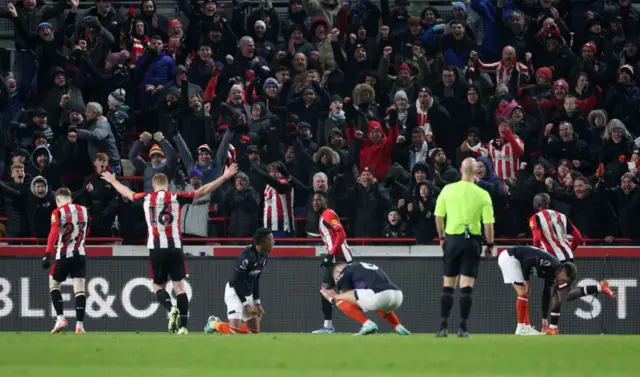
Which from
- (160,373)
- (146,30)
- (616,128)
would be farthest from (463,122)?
(160,373)

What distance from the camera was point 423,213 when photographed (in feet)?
72.0

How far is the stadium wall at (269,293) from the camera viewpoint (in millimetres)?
21812

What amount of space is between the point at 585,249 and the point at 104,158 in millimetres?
7775

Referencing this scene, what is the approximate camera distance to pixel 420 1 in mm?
28953

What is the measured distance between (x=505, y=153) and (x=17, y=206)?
7.91 meters

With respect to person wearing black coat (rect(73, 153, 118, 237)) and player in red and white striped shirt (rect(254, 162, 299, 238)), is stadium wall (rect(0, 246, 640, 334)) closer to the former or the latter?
player in red and white striped shirt (rect(254, 162, 299, 238))

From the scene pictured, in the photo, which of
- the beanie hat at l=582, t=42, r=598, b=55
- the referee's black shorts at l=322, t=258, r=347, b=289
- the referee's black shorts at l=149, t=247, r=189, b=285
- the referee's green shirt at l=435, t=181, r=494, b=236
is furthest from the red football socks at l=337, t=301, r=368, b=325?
the beanie hat at l=582, t=42, r=598, b=55

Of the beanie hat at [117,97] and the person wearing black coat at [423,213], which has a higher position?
the beanie hat at [117,97]

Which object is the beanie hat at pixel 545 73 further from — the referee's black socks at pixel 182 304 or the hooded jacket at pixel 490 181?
the referee's black socks at pixel 182 304

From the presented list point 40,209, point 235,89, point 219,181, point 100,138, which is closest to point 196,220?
point 100,138

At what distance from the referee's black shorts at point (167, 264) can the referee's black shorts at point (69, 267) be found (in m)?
1.46

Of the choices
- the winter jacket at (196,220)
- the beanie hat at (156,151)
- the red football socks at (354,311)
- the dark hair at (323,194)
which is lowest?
the red football socks at (354,311)

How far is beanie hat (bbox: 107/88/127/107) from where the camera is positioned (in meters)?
25.0

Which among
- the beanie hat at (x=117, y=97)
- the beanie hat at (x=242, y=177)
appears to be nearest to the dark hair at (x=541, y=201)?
the beanie hat at (x=242, y=177)
